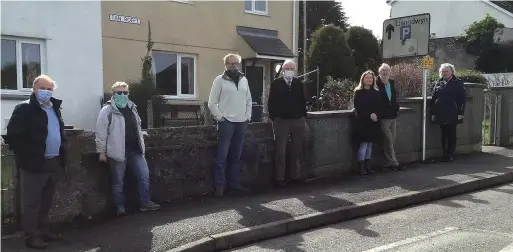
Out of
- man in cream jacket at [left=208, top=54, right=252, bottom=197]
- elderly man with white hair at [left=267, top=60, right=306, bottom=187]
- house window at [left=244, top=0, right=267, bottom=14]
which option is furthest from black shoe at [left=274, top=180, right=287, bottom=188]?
house window at [left=244, top=0, right=267, bottom=14]

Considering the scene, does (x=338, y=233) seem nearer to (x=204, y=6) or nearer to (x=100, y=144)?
(x=100, y=144)

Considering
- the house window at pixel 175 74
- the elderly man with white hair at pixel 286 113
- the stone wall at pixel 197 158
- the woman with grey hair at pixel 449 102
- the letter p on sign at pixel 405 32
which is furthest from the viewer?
the house window at pixel 175 74

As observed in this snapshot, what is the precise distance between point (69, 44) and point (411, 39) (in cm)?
784

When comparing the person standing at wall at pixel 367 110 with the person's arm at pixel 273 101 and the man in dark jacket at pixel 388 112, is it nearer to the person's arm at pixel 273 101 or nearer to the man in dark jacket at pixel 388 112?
the man in dark jacket at pixel 388 112

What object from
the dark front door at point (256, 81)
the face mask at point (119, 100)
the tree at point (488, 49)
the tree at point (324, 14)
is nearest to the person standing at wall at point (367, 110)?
the face mask at point (119, 100)

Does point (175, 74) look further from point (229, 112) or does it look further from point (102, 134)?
point (102, 134)

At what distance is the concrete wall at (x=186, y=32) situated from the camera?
13.2m

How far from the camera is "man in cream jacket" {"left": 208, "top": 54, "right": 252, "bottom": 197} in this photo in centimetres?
707

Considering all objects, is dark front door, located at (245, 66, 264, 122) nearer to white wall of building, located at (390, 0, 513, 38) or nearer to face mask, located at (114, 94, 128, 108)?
face mask, located at (114, 94, 128, 108)

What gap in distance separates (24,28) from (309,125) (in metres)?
7.15

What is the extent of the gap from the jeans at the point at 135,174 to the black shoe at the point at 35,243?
115 cm

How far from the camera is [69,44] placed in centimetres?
1208

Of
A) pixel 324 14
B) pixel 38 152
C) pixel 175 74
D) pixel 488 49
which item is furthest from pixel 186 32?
pixel 324 14

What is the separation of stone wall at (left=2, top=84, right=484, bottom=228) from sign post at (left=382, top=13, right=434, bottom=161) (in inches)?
21.8
